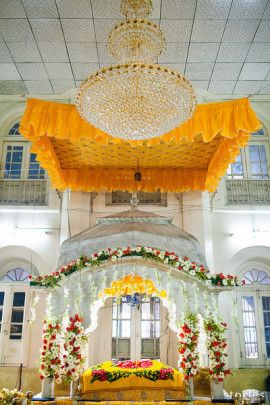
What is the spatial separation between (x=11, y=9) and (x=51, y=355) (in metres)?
6.07

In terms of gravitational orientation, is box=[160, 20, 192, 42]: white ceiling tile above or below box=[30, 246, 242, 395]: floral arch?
above

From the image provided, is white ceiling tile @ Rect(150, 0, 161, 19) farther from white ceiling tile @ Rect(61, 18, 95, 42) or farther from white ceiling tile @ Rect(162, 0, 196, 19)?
white ceiling tile @ Rect(61, 18, 95, 42)

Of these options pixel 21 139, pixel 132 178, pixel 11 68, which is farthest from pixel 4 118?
pixel 132 178

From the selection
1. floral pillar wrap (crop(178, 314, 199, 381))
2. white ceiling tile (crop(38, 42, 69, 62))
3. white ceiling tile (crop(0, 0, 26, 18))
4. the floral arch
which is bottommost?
floral pillar wrap (crop(178, 314, 199, 381))

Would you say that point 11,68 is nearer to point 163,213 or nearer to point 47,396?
point 163,213

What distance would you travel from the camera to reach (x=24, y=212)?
31.2 ft

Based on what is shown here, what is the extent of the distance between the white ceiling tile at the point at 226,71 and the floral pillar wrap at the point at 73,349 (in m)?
6.21

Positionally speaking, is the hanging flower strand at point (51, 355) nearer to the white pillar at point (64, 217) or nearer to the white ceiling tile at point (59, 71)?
the white pillar at point (64, 217)

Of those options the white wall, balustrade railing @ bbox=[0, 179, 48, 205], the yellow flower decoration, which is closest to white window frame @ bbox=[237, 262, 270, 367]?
the white wall

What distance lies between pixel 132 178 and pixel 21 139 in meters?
3.83

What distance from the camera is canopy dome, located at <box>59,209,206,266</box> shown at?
6898 mm

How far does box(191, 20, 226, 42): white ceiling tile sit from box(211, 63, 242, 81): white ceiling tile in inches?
37.6

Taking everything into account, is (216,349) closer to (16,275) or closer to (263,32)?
(16,275)

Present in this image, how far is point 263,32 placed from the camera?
7.62 metres
